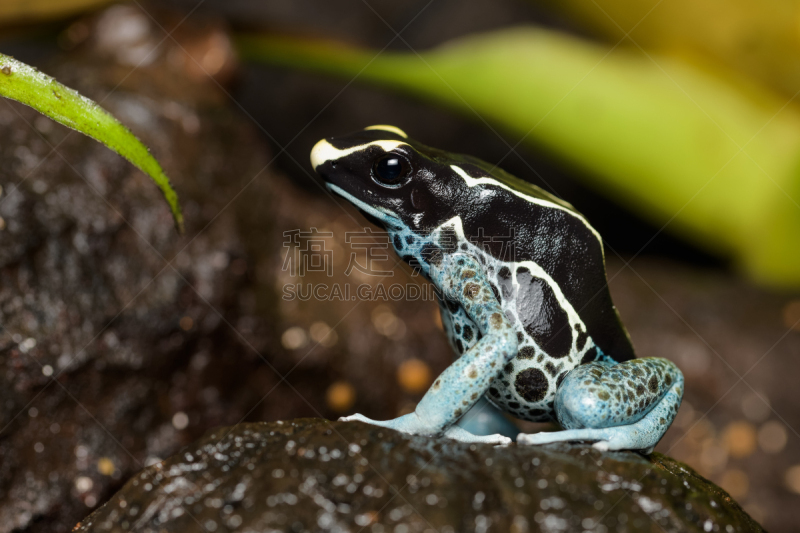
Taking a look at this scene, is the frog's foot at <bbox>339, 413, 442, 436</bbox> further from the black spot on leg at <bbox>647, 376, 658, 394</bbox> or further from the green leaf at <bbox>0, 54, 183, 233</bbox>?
the green leaf at <bbox>0, 54, 183, 233</bbox>

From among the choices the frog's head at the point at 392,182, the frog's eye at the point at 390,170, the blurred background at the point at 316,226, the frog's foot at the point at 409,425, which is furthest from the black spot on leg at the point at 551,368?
the blurred background at the point at 316,226

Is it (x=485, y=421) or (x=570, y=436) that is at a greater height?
(x=570, y=436)

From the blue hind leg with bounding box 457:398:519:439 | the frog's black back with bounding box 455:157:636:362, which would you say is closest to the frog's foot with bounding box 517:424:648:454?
the frog's black back with bounding box 455:157:636:362

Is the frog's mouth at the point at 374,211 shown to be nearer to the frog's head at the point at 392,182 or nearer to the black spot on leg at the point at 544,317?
the frog's head at the point at 392,182

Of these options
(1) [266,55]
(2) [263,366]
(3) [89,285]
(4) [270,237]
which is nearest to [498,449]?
(2) [263,366]

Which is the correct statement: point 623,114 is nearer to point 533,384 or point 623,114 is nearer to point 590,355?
point 590,355

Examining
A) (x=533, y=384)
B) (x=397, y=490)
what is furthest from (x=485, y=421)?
(x=397, y=490)
